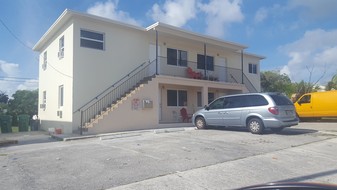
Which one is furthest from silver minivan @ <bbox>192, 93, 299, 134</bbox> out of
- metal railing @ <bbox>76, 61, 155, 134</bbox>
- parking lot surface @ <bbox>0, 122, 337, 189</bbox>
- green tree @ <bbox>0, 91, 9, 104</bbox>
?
green tree @ <bbox>0, 91, 9, 104</bbox>

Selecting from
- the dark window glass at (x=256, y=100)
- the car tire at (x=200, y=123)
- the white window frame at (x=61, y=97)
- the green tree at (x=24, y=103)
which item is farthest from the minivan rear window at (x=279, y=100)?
the green tree at (x=24, y=103)

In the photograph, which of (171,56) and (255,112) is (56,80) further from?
(255,112)

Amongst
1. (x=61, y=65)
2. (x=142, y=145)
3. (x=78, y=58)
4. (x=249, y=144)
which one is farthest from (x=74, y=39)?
(x=249, y=144)

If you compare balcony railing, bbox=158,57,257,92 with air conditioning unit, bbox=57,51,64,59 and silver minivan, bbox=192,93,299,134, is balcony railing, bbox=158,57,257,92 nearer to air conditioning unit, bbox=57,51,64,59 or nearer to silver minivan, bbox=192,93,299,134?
silver minivan, bbox=192,93,299,134

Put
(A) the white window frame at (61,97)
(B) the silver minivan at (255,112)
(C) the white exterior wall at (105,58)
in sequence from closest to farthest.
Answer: (B) the silver minivan at (255,112) → (C) the white exterior wall at (105,58) → (A) the white window frame at (61,97)

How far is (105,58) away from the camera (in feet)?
53.9

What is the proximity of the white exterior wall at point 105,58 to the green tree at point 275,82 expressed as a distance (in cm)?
2706

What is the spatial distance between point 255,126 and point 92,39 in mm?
9696

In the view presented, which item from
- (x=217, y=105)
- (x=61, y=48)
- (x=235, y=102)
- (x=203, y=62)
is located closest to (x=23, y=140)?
(x=61, y=48)

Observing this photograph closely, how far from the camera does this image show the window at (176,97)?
65.2 feet

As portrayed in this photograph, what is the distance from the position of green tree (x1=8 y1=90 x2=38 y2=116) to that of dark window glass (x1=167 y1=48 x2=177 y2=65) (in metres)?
26.3

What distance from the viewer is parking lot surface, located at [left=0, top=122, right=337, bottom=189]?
593 centimetres

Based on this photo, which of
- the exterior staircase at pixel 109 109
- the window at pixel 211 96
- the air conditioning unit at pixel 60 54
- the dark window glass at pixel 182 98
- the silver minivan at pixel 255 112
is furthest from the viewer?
the window at pixel 211 96

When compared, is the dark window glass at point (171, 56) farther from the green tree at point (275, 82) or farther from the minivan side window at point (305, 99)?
the green tree at point (275, 82)
